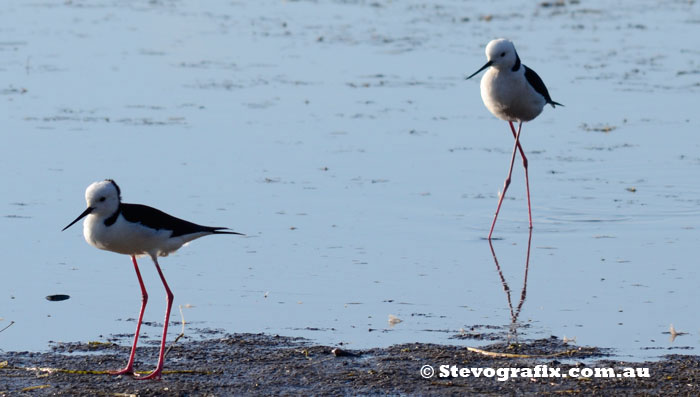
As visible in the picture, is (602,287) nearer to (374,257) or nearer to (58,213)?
(374,257)

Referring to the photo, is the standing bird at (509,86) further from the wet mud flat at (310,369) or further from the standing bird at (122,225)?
the standing bird at (122,225)

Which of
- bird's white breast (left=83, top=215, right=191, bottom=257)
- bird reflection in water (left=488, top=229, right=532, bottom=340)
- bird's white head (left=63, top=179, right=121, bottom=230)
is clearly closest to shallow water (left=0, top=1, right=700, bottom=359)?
bird reflection in water (left=488, top=229, right=532, bottom=340)

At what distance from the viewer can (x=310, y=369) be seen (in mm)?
5812

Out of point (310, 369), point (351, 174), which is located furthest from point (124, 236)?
point (351, 174)

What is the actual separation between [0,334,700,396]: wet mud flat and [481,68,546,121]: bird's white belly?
405 centimetres

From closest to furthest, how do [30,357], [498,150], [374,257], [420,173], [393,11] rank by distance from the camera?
[30,357] < [374,257] < [420,173] < [498,150] < [393,11]

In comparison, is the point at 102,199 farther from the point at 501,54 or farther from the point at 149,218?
the point at 501,54

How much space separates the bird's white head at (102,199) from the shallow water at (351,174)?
72 cm

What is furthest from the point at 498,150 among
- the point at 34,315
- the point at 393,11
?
the point at 393,11

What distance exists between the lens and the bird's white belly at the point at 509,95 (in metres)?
10.1

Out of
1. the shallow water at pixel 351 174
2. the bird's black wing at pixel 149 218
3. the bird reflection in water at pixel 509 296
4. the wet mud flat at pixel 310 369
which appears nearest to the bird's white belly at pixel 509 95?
the shallow water at pixel 351 174

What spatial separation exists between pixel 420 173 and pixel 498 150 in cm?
121

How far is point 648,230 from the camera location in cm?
894

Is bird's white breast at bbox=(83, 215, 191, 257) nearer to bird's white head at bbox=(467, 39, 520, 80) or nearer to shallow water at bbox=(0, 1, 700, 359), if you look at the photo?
shallow water at bbox=(0, 1, 700, 359)
